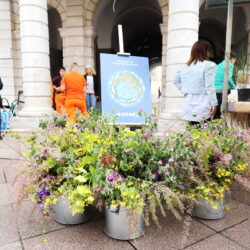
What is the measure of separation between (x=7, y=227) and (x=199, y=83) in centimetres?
261

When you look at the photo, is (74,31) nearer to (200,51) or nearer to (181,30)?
(181,30)

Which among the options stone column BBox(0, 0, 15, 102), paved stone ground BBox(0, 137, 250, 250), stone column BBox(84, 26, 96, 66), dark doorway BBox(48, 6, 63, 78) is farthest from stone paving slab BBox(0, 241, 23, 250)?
dark doorway BBox(48, 6, 63, 78)

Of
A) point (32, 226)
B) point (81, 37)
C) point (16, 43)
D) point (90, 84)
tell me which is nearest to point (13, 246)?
point (32, 226)

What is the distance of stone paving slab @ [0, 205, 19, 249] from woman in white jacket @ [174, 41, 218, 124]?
218 centimetres

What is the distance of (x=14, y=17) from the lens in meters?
9.88

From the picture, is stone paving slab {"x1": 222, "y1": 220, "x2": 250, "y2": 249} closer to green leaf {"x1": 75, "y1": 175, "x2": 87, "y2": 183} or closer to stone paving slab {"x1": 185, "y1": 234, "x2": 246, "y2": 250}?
stone paving slab {"x1": 185, "y1": 234, "x2": 246, "y2": 250}

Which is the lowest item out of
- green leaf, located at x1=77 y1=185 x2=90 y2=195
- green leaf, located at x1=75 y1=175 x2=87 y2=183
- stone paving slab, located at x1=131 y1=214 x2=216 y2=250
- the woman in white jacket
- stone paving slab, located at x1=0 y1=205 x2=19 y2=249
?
stone paving slab, located at x1=131 y1=214 x2=216 y2=250

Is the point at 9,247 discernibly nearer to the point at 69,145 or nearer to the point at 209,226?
the point at 69,145

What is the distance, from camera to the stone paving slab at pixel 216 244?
176 centimetres

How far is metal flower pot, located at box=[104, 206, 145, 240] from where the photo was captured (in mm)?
1759

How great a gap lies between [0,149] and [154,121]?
3.98 metres

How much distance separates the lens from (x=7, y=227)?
6.68 ft

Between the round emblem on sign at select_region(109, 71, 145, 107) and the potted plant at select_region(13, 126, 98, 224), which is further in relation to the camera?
the round emblem on sign at select_region(109, 71, 145, 107)

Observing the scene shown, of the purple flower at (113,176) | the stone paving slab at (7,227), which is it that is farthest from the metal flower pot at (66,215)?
the purple flower at (113,176)
